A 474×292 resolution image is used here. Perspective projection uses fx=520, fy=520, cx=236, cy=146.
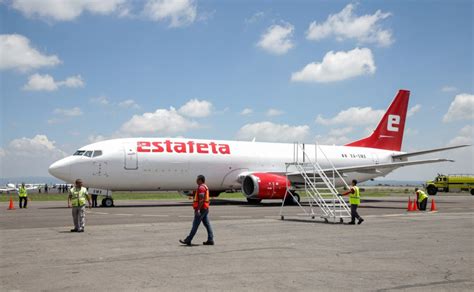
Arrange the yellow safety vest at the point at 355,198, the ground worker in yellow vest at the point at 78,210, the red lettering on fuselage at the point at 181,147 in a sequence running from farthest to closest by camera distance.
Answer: the red lettering on fuselage at the point at 181,147 < the yellow safety vest at the point at 355,198 < the ground worker in yellow vest at the point at 78,210

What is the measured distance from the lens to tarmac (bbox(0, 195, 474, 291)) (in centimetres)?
740

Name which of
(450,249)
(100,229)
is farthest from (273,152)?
(450,249)

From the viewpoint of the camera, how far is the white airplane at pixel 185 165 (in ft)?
90.3

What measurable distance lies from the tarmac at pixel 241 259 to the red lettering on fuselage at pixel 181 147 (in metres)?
13.4

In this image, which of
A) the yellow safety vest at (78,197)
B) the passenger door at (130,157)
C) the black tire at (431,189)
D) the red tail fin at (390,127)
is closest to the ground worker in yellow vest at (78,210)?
the yellow safety vest at (78,197)

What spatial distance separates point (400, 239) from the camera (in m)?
12.8

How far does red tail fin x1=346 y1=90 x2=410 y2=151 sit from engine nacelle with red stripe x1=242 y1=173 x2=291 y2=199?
470 inches

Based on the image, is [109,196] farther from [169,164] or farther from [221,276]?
[221,276]

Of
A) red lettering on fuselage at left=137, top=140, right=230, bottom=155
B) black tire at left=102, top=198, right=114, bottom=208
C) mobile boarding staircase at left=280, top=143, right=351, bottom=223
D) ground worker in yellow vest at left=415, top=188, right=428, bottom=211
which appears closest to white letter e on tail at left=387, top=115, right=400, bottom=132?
mobile boarding staircase at left=280, top=143, right=351, bottom=223

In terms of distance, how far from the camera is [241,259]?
31.5 feet

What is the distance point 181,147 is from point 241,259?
68.2 ft

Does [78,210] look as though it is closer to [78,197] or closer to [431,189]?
[78,197]

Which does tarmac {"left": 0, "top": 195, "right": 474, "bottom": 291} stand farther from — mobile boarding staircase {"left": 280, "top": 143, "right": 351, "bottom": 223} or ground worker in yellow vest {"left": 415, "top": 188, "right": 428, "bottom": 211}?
ground worker in yellow vest {"left": 415, "top": 188, "right": 428, "bottom": 211}

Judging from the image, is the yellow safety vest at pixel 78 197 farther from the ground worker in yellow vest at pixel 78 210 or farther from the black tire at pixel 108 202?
the black tire at pixel 108 202
